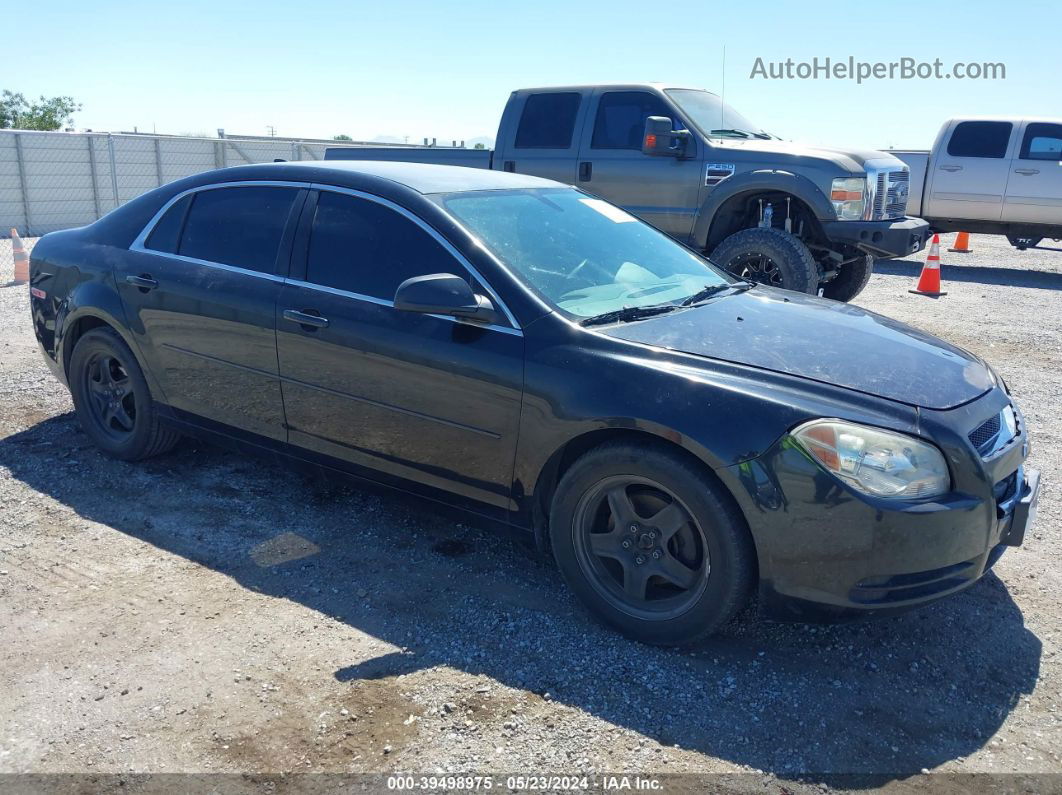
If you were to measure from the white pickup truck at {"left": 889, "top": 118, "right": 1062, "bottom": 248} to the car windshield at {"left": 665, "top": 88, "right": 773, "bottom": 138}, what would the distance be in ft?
22.3

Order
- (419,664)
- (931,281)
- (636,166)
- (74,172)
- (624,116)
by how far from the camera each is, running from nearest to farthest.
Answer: (419,664)
(636,166)
(624,116)
(931,281)
(74,172)

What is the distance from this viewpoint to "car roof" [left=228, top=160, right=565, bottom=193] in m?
4.13

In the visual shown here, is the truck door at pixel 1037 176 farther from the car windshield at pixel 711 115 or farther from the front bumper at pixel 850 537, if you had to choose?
the front bumper at pixel 850 537

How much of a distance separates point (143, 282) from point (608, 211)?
2.42m

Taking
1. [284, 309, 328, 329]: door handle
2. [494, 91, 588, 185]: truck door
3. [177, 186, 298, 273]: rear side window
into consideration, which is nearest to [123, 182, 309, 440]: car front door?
[177, 186, 298, 273]: rear side window

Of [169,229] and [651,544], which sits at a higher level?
[169,229]

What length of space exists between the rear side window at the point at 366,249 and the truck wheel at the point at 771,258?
14.6 feet

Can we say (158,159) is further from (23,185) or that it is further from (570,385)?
(570,385)

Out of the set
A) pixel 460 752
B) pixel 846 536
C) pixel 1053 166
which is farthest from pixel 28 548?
pixel 1053 166

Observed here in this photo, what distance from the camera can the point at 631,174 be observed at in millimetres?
8969

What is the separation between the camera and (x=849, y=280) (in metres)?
9.35

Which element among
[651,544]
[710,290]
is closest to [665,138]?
[710,290]

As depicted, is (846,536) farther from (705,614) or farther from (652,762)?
(652,762)

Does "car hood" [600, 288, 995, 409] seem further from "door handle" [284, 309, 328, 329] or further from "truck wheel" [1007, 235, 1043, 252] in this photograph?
"truck wheel" [1007, 235, 1043, 252]
